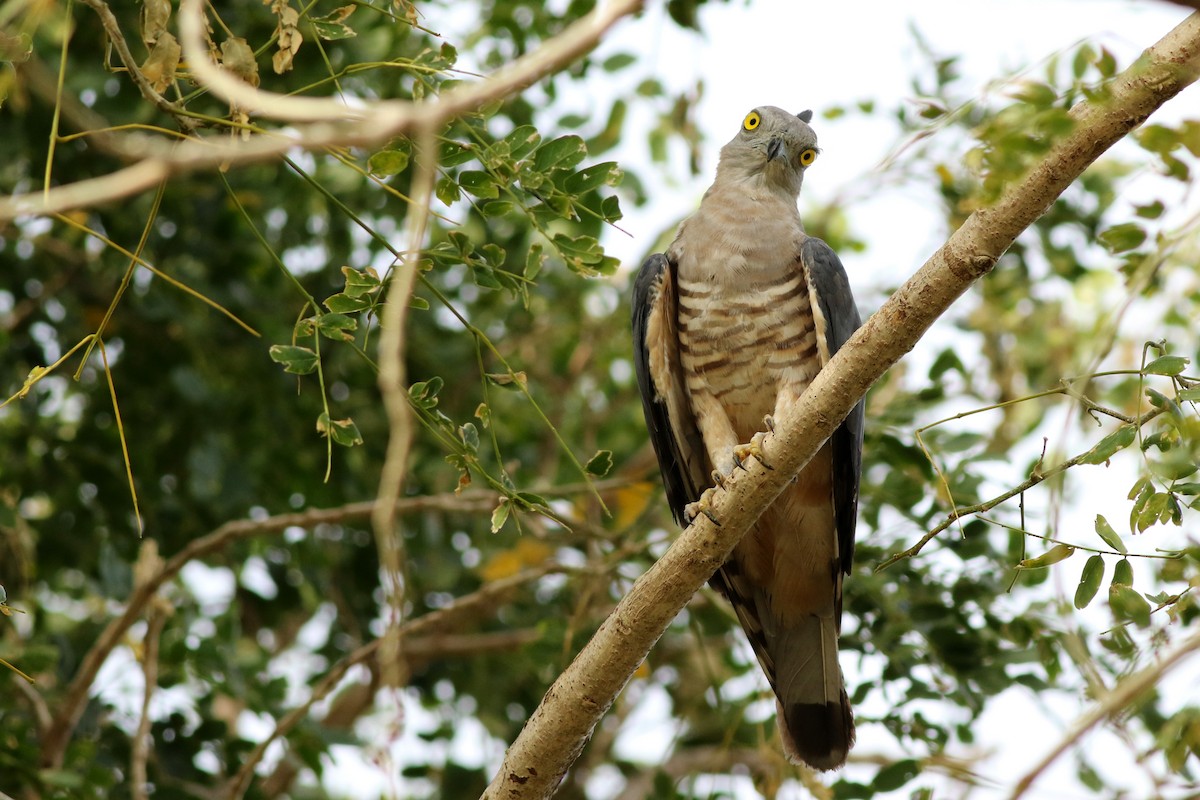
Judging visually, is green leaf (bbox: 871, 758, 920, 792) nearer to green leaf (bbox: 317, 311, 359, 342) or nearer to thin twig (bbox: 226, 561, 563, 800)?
thin twig (bbox: 226, 561, 563, 800)

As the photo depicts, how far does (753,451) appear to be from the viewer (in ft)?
11.1

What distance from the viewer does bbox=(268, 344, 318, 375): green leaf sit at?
3.25 m

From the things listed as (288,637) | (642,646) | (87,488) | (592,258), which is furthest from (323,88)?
(288,637)

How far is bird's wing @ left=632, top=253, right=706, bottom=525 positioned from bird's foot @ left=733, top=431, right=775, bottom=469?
0.38 m

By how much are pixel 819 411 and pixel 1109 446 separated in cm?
71

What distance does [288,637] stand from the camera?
698 cm

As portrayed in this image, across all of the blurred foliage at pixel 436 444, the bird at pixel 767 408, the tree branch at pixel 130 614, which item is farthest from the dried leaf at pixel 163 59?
the bird at pixel 767 408

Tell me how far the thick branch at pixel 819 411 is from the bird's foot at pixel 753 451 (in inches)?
1.1

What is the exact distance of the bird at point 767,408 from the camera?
4484 mm

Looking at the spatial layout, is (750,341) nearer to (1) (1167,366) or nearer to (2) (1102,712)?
(1) (1167,366)

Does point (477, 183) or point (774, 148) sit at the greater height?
point (774, 148)

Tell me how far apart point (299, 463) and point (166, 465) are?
60 centimetres

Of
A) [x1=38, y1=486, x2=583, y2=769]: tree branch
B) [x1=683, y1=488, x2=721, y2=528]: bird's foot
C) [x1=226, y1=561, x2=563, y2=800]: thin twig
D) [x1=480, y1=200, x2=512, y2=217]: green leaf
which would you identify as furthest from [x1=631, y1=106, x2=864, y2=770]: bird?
[x1=480, y1=200, x2=512, y2=217]: green leaf

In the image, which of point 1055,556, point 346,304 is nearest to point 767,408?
point 1055,556
